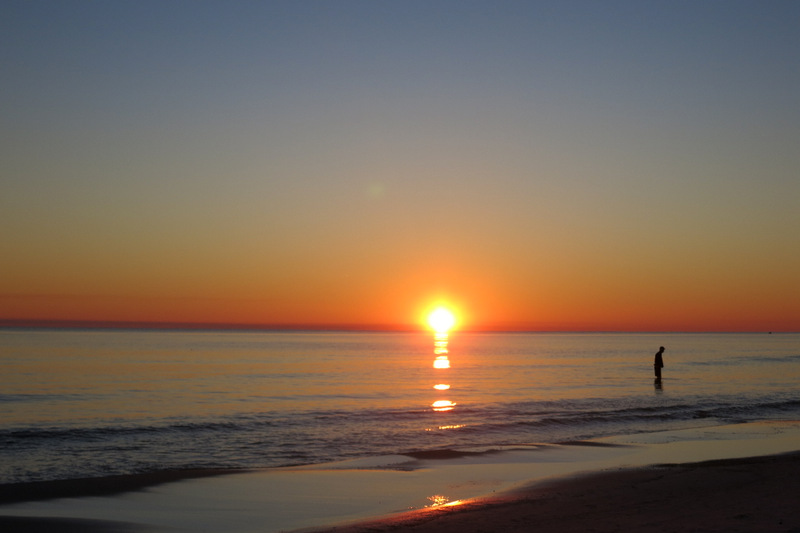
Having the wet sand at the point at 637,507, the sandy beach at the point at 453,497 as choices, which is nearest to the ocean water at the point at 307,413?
the sandy beach at the point at 453,497

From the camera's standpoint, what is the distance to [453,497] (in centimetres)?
1248

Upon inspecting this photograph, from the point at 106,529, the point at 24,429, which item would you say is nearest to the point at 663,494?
the point at 106,529

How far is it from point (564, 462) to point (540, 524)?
7.08m

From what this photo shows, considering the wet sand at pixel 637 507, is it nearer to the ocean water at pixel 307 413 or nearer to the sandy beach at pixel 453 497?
the sandy beach at pixel 453 497

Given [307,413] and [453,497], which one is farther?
[307,413]

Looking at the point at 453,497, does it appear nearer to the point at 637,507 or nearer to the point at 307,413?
the point at 637,507

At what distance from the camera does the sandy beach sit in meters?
10.2

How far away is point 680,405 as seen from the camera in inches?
1195

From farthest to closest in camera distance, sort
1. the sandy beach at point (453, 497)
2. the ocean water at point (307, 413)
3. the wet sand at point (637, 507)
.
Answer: the ocean water at point (307, 413) → the sandy beach at point (453, 497) → the wet sand at point (637, 507)

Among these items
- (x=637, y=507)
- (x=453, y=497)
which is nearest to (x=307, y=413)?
(x=453, y=497)

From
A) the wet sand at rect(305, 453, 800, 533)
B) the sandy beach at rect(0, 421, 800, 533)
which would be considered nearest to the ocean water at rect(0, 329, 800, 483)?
the sandy beach at rect(0, 421, 800, 533)

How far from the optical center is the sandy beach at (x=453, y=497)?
10172 millimetres

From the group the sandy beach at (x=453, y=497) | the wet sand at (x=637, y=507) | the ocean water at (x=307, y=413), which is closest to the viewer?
the wet sand at (x=637, y=507)

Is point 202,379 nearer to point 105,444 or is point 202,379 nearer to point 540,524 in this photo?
point 105,444
